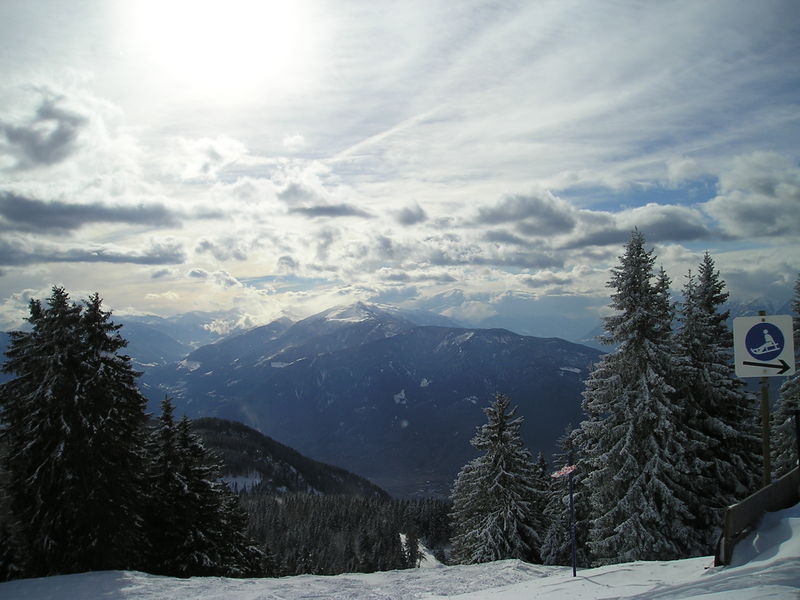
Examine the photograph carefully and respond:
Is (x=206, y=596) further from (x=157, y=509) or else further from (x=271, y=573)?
(x=271, y=573)

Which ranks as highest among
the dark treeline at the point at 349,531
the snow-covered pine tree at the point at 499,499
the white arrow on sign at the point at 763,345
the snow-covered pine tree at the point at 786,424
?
the white arrow on sign at the point at 763,345

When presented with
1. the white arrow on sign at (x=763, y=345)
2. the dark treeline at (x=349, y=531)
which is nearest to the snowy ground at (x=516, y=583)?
the white arrow on sign at (x=763, y=345)

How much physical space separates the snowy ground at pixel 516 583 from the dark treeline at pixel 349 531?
213 feet

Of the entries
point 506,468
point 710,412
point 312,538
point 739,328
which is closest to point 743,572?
point 739,328

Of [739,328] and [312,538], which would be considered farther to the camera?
[312,538]

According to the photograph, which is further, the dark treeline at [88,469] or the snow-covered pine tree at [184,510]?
the snow-covered pine tree at [184,510]

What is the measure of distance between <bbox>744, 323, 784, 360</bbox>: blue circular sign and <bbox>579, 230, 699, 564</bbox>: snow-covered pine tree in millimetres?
8861

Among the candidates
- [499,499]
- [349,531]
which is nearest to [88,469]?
[499,499]

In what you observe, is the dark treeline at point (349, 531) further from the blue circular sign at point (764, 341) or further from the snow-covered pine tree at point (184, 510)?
the blue circular sign at point (764, 341)

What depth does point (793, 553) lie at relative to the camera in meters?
8.84

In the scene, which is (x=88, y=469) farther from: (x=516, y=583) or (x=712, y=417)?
(x=712, y=417)

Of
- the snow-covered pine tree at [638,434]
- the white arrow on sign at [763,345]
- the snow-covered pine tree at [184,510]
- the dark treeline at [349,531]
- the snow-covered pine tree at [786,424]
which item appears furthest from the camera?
the dark treeline at [349,531]

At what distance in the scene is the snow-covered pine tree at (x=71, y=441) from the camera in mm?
21016

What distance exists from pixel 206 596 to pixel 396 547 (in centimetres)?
9701
